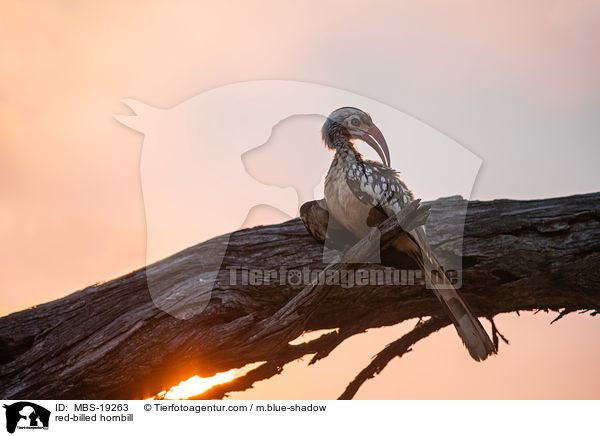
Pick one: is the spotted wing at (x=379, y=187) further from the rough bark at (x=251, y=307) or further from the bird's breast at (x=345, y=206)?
the rough bark at (x=251, y=307)

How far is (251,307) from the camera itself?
9.60 ft

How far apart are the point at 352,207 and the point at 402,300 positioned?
70 cm

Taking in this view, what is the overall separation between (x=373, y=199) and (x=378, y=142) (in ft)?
2.15

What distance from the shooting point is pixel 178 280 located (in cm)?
308

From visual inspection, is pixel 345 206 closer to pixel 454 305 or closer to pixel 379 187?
pixel 379 187

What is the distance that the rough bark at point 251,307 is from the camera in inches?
105

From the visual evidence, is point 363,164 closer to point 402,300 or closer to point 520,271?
point 402,300

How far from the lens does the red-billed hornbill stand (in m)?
2.61
